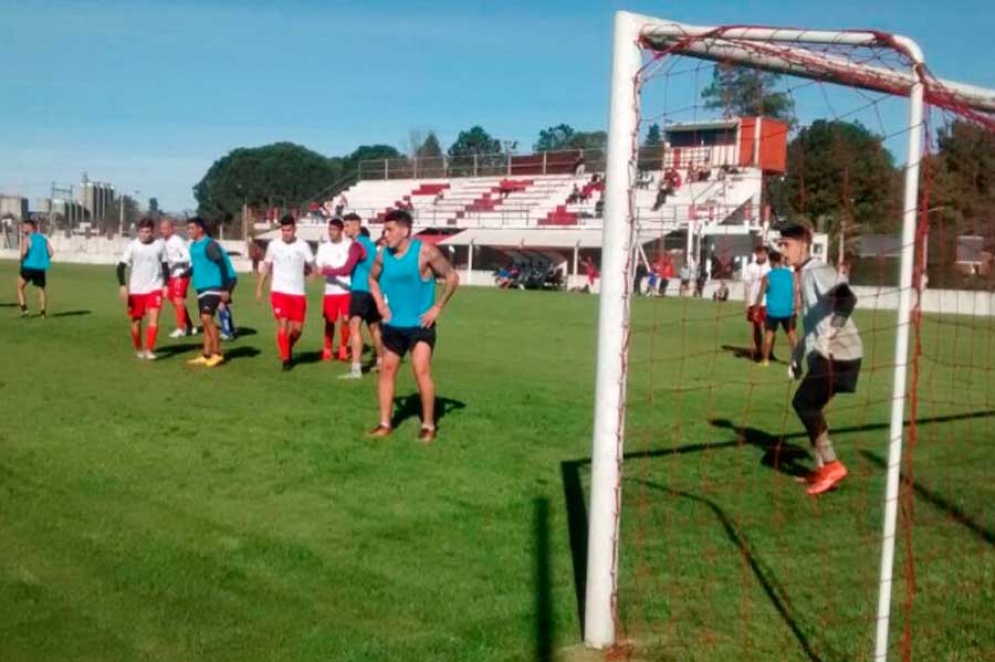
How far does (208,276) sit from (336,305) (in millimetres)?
1604

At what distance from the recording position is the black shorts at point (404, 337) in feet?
30.4

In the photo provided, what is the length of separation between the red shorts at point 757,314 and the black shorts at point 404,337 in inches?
281

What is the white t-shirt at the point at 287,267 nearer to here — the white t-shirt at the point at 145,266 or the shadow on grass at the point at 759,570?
the white t-shirt at the point at 145,266

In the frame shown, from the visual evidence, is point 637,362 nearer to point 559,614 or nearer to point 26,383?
point 26,383

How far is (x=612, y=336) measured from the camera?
16.3ft

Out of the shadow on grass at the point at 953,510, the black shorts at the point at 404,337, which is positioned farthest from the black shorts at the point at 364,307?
the shadow on grass at the point at 953,510

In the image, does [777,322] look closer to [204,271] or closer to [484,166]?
[204,271]

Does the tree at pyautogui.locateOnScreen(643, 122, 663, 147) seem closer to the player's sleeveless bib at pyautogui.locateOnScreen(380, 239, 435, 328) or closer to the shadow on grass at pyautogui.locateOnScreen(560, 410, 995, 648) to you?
the shadow on grass at pyautogui.locateOnScreen(560, 410, 995, 648)

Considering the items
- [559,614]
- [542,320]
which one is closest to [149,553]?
[559,614]

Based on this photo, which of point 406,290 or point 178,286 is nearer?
point 406,290

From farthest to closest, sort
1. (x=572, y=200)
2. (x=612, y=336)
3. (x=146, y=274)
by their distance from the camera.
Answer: (x=572, y=200), (x=146, y=274), (x=612, y=336)

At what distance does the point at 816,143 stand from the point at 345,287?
916 centimetres

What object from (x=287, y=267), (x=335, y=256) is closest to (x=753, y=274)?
(x=335, y=256)

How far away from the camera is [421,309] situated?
9281 millimetres
